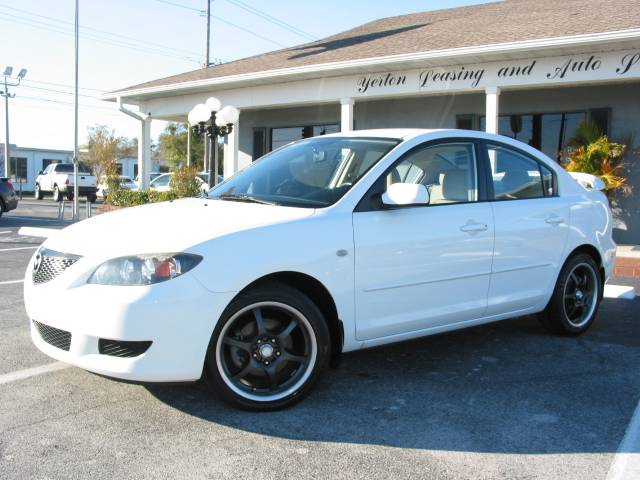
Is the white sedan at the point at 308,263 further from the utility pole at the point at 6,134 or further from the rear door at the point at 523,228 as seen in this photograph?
the utility pole at the point at 6,134

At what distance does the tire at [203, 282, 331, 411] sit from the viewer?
3.52 metres

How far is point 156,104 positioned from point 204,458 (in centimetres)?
1605

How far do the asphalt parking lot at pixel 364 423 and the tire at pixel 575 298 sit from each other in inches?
17.3

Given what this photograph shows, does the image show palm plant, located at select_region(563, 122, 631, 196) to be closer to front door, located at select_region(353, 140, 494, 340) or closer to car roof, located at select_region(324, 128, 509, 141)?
car roof, located at select_region(324, 128, 509, 141)

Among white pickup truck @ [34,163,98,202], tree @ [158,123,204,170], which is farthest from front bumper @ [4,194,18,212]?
tree @ [158,123,204,170]

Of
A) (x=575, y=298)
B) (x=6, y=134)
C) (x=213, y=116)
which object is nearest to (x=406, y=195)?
(x=575, y=298)

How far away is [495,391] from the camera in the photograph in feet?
13.3

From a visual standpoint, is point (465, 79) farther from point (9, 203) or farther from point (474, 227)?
point (9, 203)

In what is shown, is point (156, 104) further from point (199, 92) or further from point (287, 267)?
point (287, 267)

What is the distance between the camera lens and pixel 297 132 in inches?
671

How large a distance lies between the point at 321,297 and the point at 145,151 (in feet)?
50.8

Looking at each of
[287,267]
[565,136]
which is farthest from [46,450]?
[565,136]

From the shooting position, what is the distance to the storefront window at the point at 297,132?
1639cm

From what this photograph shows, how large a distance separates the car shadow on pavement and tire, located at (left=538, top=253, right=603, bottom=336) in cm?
17
